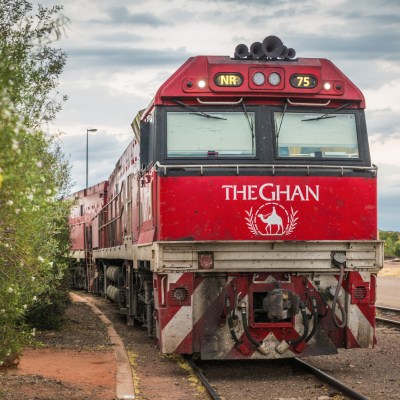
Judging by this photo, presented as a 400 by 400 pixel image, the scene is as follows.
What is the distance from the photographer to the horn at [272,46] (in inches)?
430

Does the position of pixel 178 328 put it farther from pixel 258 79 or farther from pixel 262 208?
pixel 258 79

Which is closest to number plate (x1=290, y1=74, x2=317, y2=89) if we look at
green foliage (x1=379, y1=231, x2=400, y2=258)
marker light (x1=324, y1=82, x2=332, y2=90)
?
marker light (x1=324, y1=82, x2=332, y2=90)

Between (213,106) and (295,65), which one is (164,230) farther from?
(295,65)

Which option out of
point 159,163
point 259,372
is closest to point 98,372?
point 259,372

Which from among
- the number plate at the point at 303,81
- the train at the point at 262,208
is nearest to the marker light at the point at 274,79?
the train at the point at 262,208

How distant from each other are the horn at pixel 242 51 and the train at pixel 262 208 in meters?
0.03

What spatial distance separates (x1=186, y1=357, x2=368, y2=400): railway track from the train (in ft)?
1.15

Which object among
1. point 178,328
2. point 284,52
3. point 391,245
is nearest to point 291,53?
point 284,52

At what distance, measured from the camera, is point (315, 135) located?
1077 centimetres

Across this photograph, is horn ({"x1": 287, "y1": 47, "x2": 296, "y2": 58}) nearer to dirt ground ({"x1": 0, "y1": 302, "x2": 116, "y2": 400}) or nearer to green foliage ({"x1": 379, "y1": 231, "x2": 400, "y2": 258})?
dirt ground ({"x1": 0, "y1": 302, "x2": 116, "y2": 400})

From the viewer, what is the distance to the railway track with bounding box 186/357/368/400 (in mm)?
9203

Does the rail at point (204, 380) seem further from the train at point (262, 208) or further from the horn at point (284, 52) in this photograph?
the horn at point (284, 52)

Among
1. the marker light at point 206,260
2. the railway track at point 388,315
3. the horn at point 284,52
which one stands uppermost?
the horn at point 284,52

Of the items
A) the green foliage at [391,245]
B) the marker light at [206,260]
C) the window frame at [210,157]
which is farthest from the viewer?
the green foliage at [391,245]
